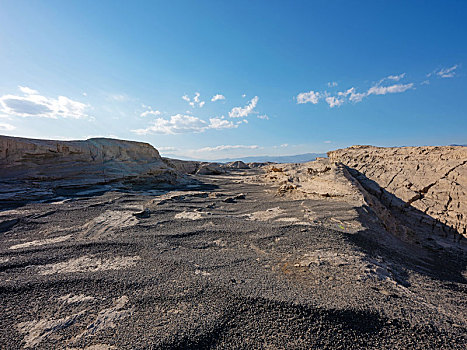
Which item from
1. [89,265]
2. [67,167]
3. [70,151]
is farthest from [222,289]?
[70,151]

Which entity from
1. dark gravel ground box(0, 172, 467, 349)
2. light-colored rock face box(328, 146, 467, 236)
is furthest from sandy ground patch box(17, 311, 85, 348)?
light-colored rock face box(328, 146, 467, 236)

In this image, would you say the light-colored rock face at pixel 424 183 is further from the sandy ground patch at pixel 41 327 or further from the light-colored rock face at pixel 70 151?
the light-colored rock face at pixel 70 151

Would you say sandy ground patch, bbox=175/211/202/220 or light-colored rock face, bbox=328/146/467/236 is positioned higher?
light-colored rock face, bbox=328/146/467/236

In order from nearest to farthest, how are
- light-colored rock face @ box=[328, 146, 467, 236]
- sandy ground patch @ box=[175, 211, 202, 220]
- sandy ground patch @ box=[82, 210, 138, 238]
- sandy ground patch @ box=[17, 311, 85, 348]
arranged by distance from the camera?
1. sandy ground patch @ box=[17, 311, 85, 348]
2. sandy ground patch @ box=[82, 210, 138, 238]
3. sandy ground patch @ box=[175, 211, 202, 220]
4. light-colored rock face @ box=[328, 146, 467, 236]

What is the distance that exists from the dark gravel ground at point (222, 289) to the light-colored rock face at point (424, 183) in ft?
6.41

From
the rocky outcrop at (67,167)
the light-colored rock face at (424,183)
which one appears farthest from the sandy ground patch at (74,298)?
the light-colored rock face at (424,183)

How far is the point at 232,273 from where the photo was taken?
1.76 m

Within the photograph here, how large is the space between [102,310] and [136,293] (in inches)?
8.6

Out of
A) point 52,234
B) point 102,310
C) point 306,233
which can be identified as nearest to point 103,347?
point 102,310

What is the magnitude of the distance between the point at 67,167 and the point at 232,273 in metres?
7.71

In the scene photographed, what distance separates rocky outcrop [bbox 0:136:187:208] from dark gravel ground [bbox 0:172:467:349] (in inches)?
132

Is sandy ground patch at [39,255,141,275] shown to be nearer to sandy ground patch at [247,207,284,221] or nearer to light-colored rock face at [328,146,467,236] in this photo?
sandy ground patch at [247,207,284,221]

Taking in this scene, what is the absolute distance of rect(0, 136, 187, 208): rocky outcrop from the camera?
5.56 metres

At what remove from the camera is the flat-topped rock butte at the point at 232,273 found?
→ 119 centimetres
